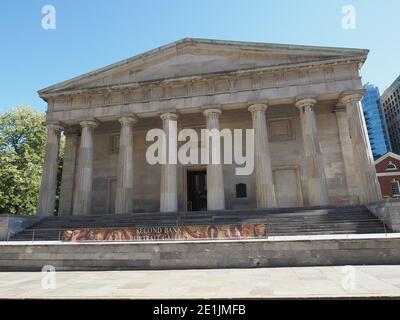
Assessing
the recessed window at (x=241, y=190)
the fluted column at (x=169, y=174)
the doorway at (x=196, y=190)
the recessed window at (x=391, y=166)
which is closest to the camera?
the fluted column at (x=169, y=174)

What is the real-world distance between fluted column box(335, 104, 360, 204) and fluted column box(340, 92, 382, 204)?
231 cm

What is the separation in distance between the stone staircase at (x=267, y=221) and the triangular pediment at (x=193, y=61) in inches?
440

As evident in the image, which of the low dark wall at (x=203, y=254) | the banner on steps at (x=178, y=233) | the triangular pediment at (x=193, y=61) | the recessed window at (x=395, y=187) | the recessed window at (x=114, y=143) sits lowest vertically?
the low dark wall at (x=203, y=254)

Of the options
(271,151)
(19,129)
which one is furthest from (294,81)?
(19,129)

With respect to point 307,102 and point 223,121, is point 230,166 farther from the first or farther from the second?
point 307,102

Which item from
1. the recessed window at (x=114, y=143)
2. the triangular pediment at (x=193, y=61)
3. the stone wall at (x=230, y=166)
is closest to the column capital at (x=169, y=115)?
the triangular pediment at (x=193, y=61)

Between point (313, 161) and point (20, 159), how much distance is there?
3298 centimetres

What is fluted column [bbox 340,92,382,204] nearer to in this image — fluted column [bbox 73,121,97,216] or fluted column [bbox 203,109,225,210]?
fluted column [bbox 203,109,225,210]

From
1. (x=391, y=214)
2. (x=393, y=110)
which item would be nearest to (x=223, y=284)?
(x=391, y=214)

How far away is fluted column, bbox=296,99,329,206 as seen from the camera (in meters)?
20.5

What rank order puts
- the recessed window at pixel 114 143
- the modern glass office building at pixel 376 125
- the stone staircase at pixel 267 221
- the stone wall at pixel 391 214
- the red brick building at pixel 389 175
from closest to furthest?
the stone wall at pixel 391 214, the stone staircase at pixel 267 221, the recessed window at pixel 114 143, the red brick building at pixel 389 175, the modern glass office building at pixel 376 125

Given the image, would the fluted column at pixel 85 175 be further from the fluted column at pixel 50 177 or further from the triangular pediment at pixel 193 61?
the triangular pediment at pixel 193 61

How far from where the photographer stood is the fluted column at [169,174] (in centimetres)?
2217
